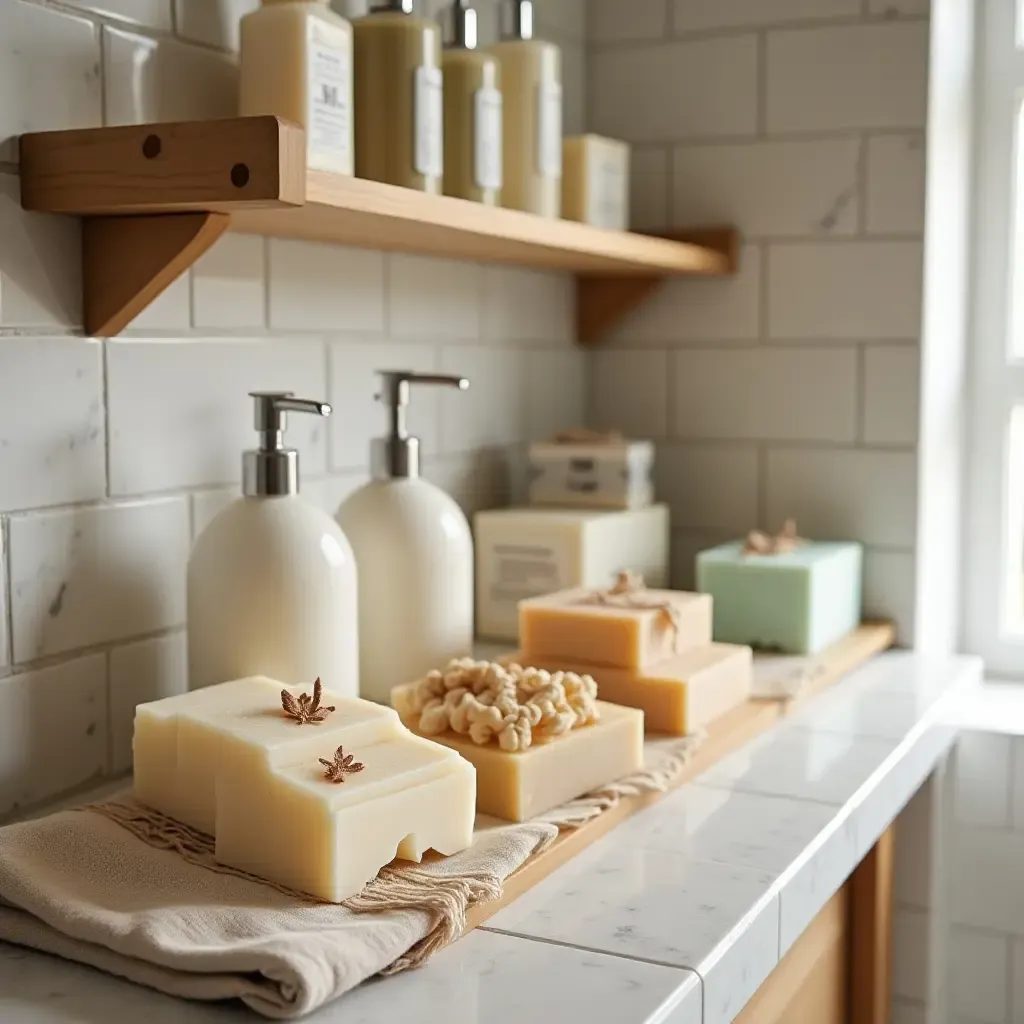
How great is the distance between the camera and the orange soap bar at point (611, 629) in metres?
→ 1.15

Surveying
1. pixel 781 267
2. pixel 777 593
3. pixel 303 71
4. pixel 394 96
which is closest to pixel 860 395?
pixel 781 267

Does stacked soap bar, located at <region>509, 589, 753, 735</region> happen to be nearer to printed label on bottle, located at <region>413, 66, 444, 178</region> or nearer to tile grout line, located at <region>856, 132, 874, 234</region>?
printed label on bottle, located at <region>413, 66, 444, 178</region>

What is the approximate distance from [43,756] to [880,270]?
42.2 inches

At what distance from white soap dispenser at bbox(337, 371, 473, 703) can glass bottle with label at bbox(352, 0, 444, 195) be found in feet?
0.62

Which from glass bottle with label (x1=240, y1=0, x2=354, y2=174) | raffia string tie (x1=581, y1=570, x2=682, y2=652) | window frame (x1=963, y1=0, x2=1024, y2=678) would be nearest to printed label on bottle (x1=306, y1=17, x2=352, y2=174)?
glass bottle with label (x1=240, y1=0, x2=354, y2=174)

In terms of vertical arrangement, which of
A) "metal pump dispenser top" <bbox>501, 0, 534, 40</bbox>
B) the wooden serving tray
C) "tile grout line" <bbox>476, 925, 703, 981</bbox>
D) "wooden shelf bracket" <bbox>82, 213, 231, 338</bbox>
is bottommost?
"tile grout line" <bbox>476, 925, 703, 981</bbox>

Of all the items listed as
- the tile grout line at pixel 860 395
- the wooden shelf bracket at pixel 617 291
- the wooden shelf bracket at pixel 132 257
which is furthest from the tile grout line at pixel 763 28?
the wooden shelf bracket at pixel 132 257

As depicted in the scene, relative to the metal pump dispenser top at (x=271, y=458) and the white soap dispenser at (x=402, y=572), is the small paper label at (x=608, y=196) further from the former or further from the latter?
the metal pump dispenser top at (x=271, y=458)

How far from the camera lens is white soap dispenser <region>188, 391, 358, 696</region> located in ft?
3.26

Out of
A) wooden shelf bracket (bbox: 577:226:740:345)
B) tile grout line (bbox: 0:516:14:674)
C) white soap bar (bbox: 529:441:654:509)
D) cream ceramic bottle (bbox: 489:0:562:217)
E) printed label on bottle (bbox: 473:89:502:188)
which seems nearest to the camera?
tile grout line (bbox: 0:516:14:674)

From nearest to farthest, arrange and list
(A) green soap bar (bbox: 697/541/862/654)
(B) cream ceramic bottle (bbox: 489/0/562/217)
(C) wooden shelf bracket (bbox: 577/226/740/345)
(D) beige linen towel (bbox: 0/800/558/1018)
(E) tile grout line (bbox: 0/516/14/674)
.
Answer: (D) beige linen towel (bbox: 0/800/558/1018), (E) tile grout line (bbox: 0/516/14/674), (B) cream ceramic bottle (bbox: 489/0/562/217), (A) green soap bar (bbox: 697/541/862/654), (C) wooden shelf bracket (bbox: 577/226/740/345)

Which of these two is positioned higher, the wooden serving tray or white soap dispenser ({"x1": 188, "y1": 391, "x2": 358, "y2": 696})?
white soap dispenser ({"x1": 188, "y1": 391, "x2": 358, "y2": 696})

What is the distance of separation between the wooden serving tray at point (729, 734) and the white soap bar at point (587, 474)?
0.25 m

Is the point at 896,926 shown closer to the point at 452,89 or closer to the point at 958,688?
the point at 958,688
